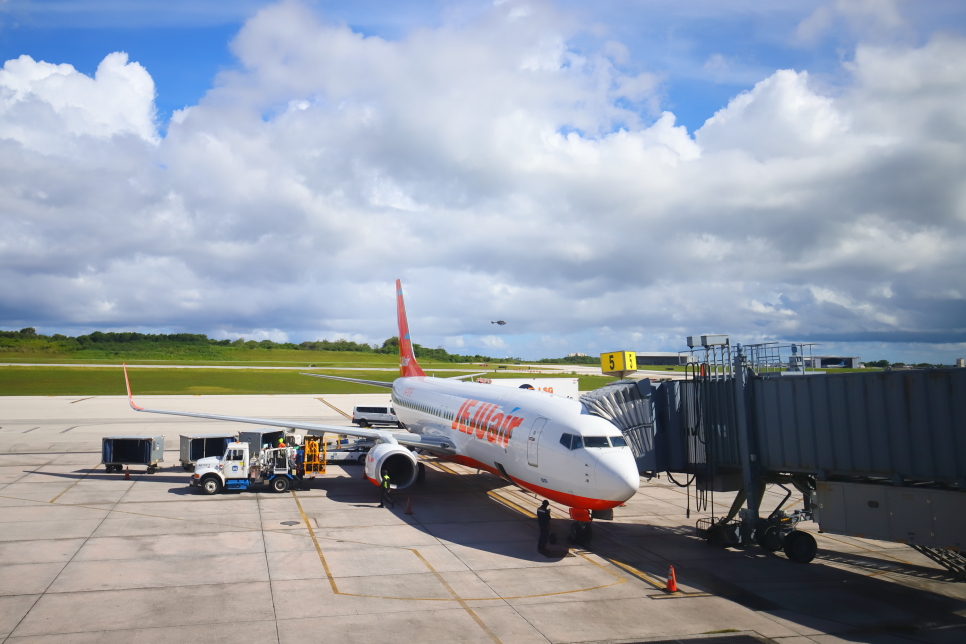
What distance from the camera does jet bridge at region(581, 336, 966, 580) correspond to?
14.8 m

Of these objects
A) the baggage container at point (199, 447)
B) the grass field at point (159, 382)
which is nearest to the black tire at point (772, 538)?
the baggage container at point (199, 447)

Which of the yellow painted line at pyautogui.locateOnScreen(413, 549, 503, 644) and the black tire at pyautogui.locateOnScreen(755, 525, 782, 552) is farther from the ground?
the yellow painted line at pyautogui.locateOnScreen(413, 549, 503, 644)

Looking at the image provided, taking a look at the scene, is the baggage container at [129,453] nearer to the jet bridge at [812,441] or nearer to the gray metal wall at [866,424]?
the jet bridge at [812,441]

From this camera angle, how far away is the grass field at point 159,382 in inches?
3095

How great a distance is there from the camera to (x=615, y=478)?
17391 mm

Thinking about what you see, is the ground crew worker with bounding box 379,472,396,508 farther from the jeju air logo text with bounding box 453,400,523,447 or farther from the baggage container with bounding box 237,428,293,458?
the baggage container with bounding box 237,428,293,458

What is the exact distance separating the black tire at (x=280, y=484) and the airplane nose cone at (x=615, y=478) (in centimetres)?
1485

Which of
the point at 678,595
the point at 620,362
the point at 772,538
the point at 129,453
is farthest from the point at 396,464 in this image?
the point at 620,362

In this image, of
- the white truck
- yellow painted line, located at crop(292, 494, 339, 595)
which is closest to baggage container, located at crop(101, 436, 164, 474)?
the white truck

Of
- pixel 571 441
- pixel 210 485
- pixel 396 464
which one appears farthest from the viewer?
pixel 210 485

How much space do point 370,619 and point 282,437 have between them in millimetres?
22712

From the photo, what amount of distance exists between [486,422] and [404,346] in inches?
852

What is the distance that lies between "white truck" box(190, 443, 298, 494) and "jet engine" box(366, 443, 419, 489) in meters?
4.28

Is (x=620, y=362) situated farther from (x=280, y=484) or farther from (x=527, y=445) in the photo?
(x=280, y=484)
